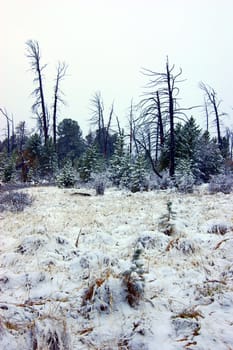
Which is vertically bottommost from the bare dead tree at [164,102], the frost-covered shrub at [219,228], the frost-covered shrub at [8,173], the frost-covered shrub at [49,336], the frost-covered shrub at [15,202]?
the frost-covered shrub at [49,336]

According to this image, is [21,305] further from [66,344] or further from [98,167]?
[98,167]

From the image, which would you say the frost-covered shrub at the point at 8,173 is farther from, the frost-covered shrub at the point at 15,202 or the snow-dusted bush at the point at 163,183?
the frost-covered shrub at the point at 15,202

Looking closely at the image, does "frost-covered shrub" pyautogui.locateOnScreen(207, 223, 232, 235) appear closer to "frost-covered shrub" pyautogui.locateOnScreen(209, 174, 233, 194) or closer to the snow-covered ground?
the snow-covered ground

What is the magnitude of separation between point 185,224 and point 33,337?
429cm

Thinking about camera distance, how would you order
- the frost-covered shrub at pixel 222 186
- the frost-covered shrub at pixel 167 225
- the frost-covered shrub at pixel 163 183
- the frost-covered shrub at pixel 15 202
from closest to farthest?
the frost-covered shrub at pixel 167 225, the frost-covered shrub at pixel 15 202, the frost-covered shrub at pixel 222 186, the frost-covered shrub at pixel 163 183

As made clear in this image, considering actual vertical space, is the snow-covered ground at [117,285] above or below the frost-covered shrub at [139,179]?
below

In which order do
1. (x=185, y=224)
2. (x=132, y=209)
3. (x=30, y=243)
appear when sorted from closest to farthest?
(x=30, y=243) < (x=185, y=224) < (x=132, y=209)

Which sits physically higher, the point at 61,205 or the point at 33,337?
the point at 61,205

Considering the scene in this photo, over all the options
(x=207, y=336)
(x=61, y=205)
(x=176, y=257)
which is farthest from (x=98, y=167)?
(x=207, y=336)

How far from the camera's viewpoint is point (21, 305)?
332 cm

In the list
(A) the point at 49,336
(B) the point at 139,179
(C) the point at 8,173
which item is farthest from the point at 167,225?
(C) the point at 8,173

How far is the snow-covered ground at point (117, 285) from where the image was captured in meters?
2.80

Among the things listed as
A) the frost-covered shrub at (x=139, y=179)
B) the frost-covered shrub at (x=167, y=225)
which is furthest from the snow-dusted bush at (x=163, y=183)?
the frost-covered shrub at (x=167, y=225)

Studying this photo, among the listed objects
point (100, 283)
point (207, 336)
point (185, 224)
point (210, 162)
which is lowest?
point (207, 336)
